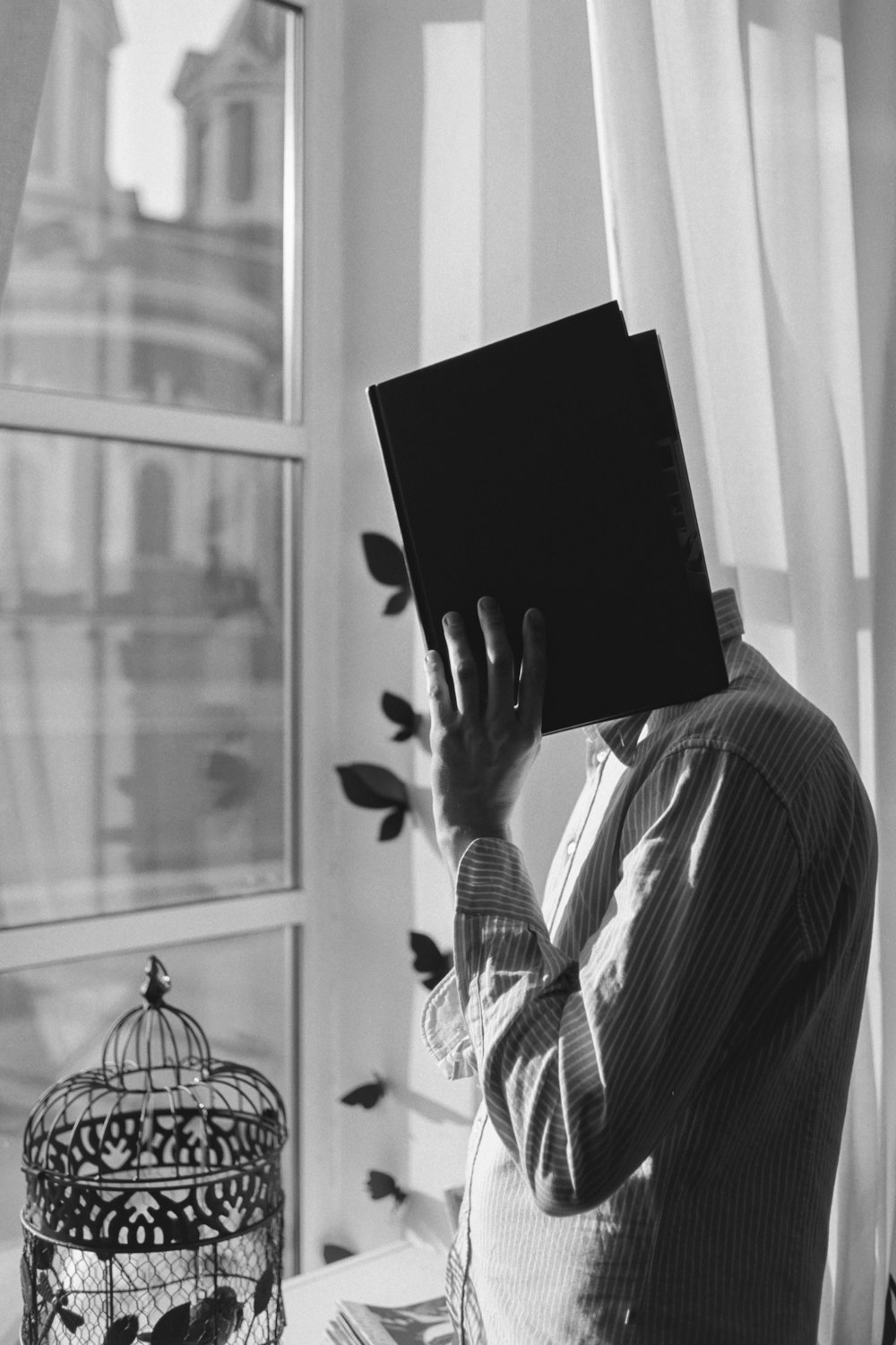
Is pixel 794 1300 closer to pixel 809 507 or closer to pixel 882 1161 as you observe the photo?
pixel 882 1161

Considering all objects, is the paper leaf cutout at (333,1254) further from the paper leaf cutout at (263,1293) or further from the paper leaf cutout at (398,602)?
the paper leaf cutout at (398,602)

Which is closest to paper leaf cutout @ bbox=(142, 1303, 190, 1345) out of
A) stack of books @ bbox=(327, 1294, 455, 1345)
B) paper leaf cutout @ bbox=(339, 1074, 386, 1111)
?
stack of books @ bbox=(327, 1294, 455, 1345)

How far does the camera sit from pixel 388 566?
1576mm

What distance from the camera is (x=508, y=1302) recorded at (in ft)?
2.59

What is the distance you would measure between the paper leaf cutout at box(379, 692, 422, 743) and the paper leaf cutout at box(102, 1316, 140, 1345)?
74 cm

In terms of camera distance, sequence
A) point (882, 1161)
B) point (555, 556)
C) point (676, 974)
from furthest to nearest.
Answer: point (882, 1161) < point (555, 556) < point (676, 974)

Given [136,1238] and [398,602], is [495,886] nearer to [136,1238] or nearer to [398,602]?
[136,1238]

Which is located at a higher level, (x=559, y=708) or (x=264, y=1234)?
(x=559, y=708)

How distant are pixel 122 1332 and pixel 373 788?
28.0 inches

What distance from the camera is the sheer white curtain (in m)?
1.06

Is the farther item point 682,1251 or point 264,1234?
point 264,1234

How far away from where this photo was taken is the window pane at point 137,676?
1.45 m

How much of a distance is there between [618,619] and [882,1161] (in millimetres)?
597

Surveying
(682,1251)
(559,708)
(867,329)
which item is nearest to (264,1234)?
(682,1251)
